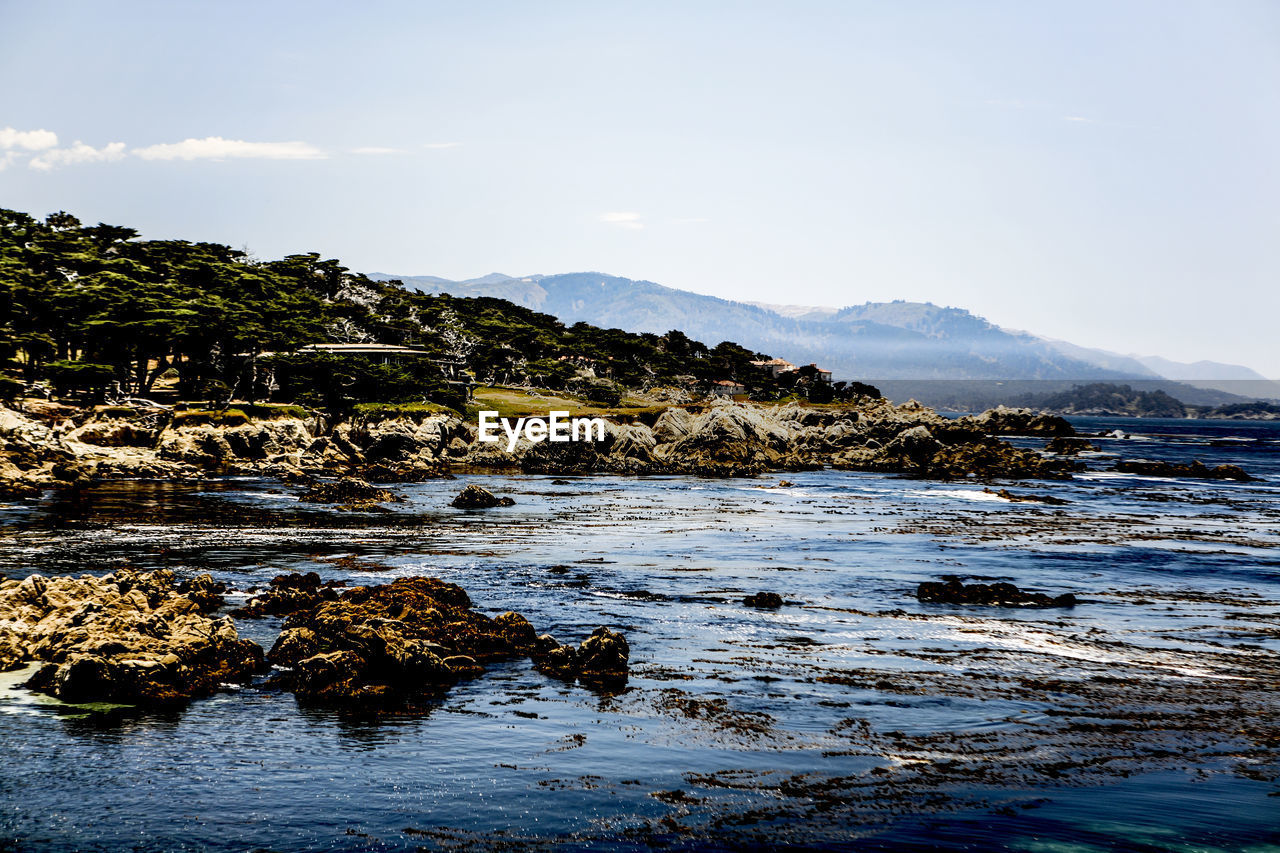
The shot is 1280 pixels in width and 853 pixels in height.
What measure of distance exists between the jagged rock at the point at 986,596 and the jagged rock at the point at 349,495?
36.2 metres

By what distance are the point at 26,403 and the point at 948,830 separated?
79.3m

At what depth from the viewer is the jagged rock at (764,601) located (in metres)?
28.0

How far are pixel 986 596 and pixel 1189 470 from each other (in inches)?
3076

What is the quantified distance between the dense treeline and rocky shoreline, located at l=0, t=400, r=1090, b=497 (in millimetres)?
7669

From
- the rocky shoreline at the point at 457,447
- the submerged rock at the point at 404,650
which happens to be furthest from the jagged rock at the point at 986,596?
the rocky shoreline at the point at 457,447

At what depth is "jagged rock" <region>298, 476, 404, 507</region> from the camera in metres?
55.0

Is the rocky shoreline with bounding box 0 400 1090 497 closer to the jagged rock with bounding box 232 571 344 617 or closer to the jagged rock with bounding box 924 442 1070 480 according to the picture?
the jagged rock with bounding box 924 442 1070 480

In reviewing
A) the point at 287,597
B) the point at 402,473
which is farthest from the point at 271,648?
the point at 402,473

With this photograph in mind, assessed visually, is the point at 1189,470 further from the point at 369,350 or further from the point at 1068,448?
the point at 369,350

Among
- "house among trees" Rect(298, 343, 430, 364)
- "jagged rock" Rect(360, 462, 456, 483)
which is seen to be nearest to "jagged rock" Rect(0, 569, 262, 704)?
"jagged rock" Rect(360, 462, 456, 483)

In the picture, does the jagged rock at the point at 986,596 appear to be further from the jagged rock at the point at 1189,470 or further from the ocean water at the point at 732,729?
the jagged rock at the point at 1189,470

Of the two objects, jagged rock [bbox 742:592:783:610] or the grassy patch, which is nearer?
jagged rock [bbox 742:592:783:610]

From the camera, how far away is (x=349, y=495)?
55844mm

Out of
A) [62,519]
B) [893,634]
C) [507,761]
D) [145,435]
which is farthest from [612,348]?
[507,761]
